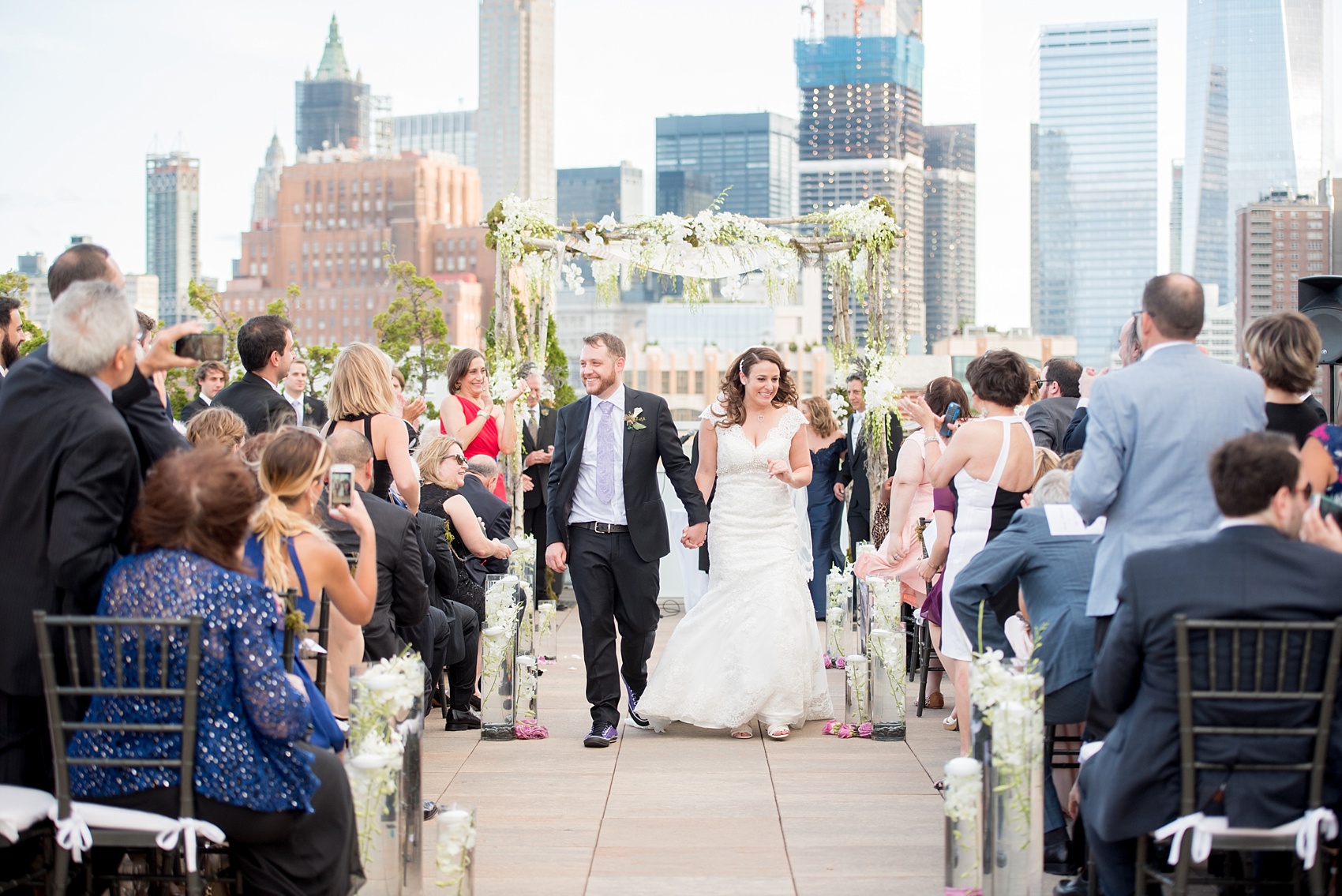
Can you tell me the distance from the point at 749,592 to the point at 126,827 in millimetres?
3776

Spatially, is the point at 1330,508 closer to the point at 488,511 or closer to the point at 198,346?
the point at 198,346

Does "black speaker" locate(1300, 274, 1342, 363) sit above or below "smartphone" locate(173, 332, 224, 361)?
above

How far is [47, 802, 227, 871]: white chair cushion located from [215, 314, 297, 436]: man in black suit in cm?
300

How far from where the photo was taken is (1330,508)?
137 inches

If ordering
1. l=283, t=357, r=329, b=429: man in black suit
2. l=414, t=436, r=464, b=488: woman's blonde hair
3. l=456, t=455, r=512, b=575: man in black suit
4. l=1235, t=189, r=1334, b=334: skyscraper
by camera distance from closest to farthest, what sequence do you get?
l=414, t=436, r=464, b=488: woman's blonde hair
l=456, t=455, r=512, b=575: man in black suit
l=283, t=357, r=329, b=429: man in black suit
l=1235, t=189, r=1334, b=334: skyscraper

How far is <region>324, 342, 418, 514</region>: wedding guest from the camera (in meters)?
5.99

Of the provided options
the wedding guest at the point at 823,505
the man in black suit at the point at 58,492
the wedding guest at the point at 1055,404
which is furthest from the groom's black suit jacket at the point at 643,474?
the wedding guest at the point at 823,505

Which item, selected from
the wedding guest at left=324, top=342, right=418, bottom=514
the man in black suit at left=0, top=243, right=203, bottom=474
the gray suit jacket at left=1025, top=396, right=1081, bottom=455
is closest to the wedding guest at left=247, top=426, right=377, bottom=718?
the man in black suit at left=0, top=243, right=203, bottom=474

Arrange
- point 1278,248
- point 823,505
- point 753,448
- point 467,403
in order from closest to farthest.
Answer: point 753,448 → point 467,403 → point 823,505 → point 1278,248

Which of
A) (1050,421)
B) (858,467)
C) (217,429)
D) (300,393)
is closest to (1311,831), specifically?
(217,429)

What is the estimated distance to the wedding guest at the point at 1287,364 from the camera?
4270mm

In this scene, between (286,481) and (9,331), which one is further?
(9,331)

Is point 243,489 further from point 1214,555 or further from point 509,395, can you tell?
point 509,395

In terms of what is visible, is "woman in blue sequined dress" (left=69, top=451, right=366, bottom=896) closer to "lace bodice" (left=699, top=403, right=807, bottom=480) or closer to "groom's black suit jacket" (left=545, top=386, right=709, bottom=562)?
"groom's black suit jacket" (left=545, top=386, right=709, bottom=562)
